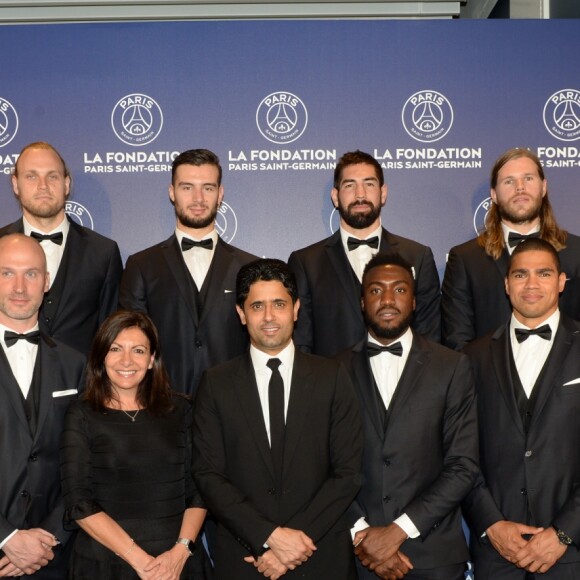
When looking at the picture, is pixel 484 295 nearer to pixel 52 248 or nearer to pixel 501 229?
pixel 501 229

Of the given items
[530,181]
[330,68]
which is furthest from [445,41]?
[530,181]

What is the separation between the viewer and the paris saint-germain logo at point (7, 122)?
661 centimetres

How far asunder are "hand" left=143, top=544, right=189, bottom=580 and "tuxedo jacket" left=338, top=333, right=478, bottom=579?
34.2 inches

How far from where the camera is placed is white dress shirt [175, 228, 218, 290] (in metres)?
5.52

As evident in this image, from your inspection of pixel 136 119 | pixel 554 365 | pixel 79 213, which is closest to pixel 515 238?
pixel 554 365

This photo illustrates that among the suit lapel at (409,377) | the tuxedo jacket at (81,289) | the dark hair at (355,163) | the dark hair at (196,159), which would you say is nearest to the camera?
the suit lapel at (409,377)

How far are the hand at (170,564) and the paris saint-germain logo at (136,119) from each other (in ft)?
11.4

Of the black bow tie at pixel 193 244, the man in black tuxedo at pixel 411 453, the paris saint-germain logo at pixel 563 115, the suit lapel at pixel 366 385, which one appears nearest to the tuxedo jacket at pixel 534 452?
the man in black tuxedo at pixel 411 453

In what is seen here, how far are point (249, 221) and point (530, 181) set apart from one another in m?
2.16

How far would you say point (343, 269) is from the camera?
5.51m

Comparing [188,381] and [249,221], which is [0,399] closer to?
[188,381]

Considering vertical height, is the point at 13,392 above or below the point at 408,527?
above

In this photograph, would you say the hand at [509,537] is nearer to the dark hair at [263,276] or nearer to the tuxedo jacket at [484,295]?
the tuxedo jacket at [484,295]

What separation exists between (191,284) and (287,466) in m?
1.64
